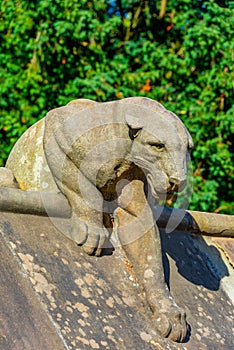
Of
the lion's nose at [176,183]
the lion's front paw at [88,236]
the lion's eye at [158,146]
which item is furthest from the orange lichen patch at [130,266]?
the lion's eye at [158,146]

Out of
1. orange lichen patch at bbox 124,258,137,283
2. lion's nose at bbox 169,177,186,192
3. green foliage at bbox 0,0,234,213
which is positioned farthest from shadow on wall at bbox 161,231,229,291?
green foliage at bbox 0,0,234,213

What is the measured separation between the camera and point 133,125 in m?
3.05

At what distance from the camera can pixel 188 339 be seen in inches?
127

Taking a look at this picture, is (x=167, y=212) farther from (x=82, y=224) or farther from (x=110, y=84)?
(x=110, y=84)

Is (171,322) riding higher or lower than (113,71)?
higher

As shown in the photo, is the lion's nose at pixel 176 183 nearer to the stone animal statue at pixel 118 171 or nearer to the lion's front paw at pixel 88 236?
the stone animal statue at pixel 118 171

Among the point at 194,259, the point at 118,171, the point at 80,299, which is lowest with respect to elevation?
the point at 194,259

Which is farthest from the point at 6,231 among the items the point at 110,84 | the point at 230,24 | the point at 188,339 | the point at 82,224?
the point at 230,24

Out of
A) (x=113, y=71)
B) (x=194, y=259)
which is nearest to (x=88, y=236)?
(x=194, y=259)

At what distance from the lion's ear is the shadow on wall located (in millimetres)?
887

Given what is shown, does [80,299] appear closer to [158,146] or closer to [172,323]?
[172,323]

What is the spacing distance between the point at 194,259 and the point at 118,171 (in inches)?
40.4

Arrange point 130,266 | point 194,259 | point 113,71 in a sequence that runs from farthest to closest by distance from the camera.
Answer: point 113,71, point 194,259, point 130,266

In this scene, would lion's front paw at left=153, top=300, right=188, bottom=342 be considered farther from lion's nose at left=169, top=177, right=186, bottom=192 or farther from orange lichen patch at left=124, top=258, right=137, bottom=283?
lion's nose at left=169, top=177, right=186, bottom=192
